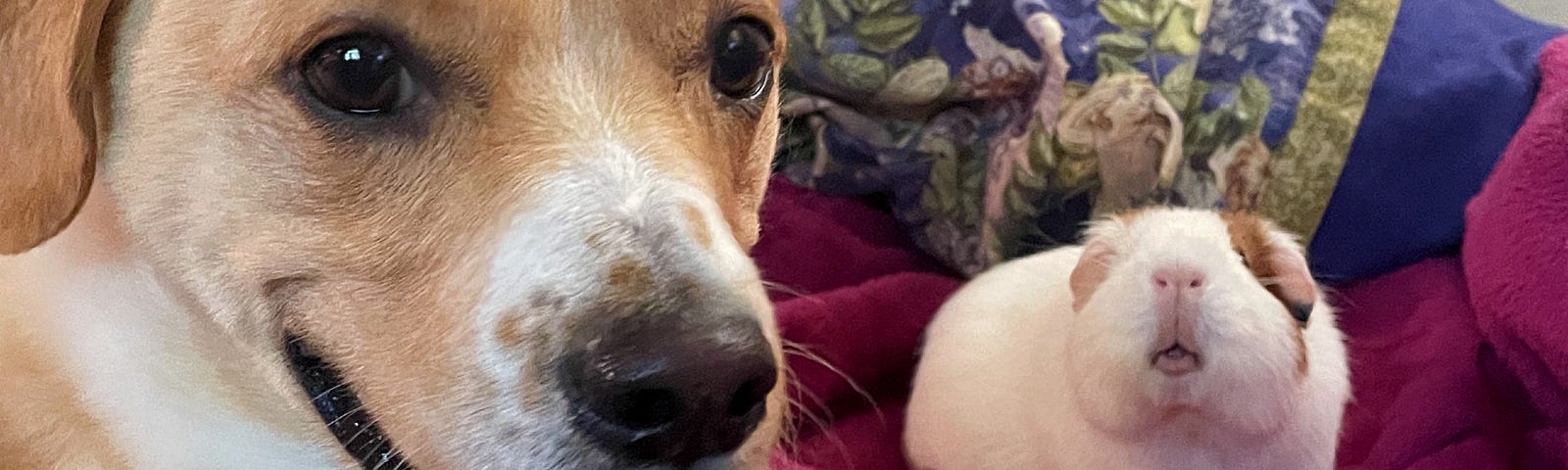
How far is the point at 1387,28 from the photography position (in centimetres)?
189

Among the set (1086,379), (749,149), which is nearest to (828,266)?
(1086,379)

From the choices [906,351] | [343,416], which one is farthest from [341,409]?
[906,351]

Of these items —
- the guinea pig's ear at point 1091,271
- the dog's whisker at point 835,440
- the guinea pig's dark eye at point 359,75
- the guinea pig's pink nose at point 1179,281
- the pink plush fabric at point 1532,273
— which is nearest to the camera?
the guinea pig's dark eye at point 359,75

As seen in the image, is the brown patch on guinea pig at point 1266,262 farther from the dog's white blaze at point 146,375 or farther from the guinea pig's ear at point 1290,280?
the dog's white blaze at point 146,375

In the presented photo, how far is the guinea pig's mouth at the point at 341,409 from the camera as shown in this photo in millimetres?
1026

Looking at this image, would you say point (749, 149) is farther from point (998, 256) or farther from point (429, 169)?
point (998, 256)

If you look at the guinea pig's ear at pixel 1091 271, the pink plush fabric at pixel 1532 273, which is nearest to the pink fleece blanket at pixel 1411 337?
the pink plush fabric at pixel 1532 273

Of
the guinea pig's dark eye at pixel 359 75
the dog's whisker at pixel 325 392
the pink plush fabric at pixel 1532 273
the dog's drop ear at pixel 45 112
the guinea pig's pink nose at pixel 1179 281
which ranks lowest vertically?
the pink plush fabric at pixel 1532 273

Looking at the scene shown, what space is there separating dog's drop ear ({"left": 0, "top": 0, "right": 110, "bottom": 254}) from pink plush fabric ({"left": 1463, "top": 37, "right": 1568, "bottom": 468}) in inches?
61.1

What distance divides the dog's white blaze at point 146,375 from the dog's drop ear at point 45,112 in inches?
4.0

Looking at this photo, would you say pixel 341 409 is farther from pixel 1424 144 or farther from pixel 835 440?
pixel 1424 144

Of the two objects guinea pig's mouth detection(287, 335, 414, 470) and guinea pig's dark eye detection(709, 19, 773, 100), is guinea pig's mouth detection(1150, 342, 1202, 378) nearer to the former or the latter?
guinea pig's dark eye detection(709, 19, 773, 100)

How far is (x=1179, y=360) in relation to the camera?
1319 mm

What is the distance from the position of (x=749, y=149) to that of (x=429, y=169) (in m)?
0.35
